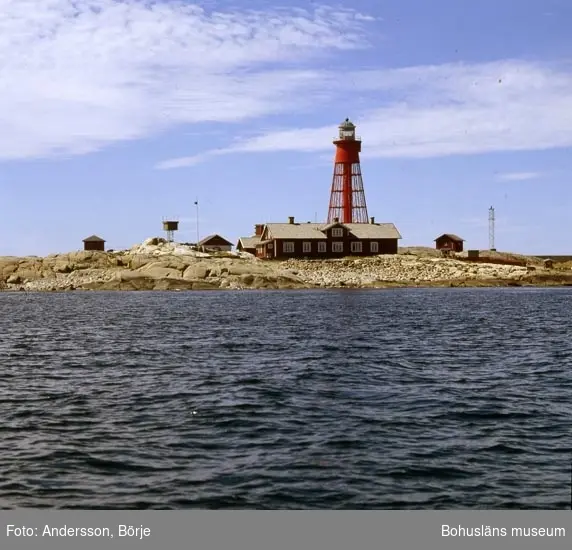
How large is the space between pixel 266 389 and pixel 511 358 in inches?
501

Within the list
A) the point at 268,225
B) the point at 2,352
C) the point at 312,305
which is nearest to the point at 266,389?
the point at 2,352

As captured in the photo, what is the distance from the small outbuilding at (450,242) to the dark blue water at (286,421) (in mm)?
106213

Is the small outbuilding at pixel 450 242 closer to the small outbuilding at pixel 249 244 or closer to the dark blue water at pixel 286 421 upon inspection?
the small outbuilding at pixel 249 244

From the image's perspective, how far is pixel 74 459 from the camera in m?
17.3

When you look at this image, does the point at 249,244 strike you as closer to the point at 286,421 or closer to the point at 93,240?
the point at 93,240

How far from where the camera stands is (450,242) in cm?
14938

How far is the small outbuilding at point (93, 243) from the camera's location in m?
132

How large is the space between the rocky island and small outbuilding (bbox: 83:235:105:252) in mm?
11662
